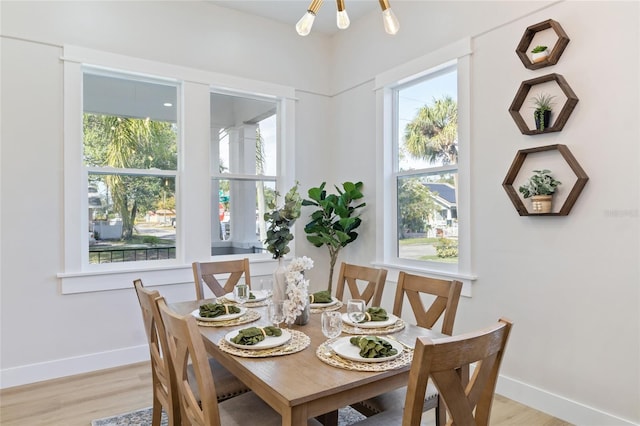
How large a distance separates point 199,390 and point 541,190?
7.55ft

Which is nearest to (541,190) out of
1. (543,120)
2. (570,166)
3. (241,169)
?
(570,166)

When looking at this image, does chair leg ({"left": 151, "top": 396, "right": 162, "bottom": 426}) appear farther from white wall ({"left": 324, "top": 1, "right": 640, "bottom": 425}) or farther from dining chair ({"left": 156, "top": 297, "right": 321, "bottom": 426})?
white wall ({"left": 324, "top": 1, "right": 640, "bottom": 425})

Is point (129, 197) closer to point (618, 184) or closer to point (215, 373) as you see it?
point (215, 373)

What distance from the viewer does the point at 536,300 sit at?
2723mm

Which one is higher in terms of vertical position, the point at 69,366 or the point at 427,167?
the point at 427,167

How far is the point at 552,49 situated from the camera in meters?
2.59

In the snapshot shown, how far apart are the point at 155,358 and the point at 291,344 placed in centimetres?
74

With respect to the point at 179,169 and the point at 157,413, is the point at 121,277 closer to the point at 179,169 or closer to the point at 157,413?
the point at 179,169

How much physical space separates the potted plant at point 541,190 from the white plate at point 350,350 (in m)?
1.51

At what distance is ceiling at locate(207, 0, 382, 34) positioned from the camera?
389cm

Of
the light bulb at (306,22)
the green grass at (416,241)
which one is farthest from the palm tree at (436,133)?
the light bulb at (306,22)

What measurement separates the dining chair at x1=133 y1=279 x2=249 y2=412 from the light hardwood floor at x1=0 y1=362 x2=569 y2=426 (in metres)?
0.83

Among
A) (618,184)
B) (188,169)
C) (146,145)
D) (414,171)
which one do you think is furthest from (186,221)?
(618,184)

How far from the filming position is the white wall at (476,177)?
235cm
